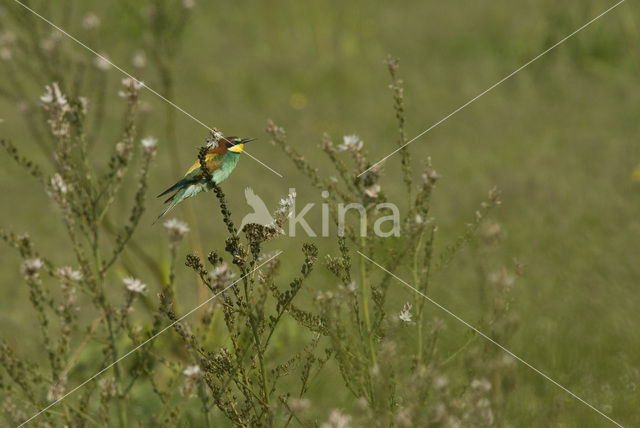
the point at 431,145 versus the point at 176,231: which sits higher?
the point at 431,145

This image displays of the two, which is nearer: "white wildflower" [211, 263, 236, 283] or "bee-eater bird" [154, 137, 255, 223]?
"white wildflower" [211, 263, 236, 283]

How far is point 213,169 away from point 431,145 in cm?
504

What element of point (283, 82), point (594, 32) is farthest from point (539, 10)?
point (283, 82)

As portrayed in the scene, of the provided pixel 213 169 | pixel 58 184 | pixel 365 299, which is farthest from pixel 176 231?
pixel 365 299

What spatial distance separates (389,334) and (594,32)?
706 cm

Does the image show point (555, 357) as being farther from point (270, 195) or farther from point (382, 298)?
point (270, 195)

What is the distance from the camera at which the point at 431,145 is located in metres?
6.78

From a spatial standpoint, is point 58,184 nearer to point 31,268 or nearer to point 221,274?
point 31,268

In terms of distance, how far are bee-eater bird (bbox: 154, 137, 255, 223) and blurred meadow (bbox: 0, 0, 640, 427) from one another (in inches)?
28.1

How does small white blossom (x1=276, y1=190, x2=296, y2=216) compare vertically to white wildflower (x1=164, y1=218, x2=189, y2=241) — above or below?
below

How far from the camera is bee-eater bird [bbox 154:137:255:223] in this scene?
6.37 ft

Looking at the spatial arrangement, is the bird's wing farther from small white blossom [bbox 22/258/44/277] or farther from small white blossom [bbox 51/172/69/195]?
small white blossom [bbox 22/258/44/277]

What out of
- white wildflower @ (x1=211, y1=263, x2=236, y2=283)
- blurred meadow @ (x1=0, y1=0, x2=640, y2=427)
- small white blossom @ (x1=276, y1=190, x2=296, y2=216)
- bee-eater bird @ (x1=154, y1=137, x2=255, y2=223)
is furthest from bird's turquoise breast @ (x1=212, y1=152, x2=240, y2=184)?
blurred meadow @ (x1=0, y1=0, x2=640, y2=427)

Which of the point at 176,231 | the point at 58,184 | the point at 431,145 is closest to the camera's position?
the point at 176,231
